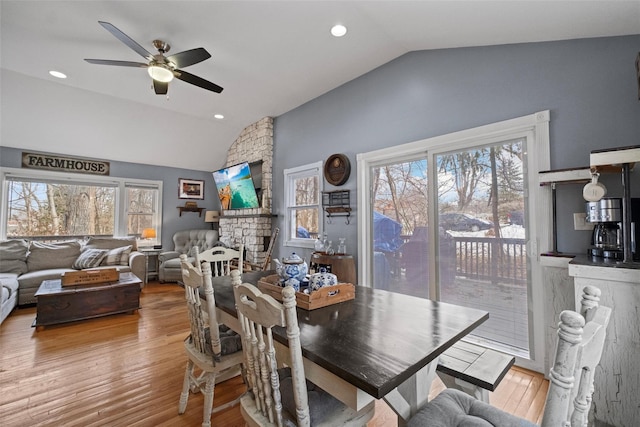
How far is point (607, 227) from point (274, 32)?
305cm

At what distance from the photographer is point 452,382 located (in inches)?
54.1

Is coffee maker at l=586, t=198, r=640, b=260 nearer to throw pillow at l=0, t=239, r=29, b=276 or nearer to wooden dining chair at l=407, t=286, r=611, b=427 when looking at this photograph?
wooden dining chair at l=407, t=286, r=611, b=427

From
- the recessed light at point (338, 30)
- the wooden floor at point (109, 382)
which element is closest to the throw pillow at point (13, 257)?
the wooden floor at point (109, 382)

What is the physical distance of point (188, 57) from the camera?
8.18 feet

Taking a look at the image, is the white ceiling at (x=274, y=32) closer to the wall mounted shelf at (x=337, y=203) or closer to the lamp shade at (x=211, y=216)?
the wall mounted shelf at (x=337, y=203)

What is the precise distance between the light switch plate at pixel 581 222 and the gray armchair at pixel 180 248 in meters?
5.18

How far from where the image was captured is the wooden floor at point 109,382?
1.76m

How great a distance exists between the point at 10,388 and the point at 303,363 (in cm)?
255

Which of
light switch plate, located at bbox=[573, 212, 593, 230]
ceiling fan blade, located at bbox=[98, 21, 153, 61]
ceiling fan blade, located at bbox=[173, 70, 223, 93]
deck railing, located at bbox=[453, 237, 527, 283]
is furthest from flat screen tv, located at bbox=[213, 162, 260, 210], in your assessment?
light switch plate, located at bbox=[573, 212, 593, 230]

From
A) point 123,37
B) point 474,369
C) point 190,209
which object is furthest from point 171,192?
point 474,369

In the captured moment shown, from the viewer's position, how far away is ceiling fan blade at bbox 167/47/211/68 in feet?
7.85

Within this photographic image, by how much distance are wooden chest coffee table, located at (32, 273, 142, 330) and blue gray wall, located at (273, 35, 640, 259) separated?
9.22 feet

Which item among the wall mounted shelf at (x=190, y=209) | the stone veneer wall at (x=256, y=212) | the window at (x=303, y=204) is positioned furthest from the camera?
the wall mounted shelf at (x=190, y=209)

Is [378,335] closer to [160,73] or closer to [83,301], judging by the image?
[160,73]
